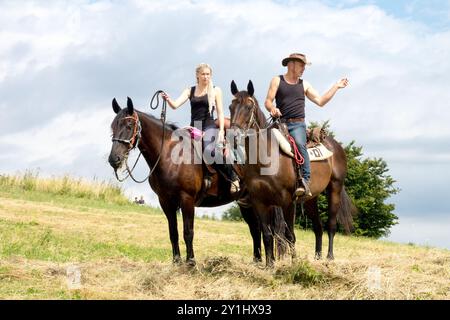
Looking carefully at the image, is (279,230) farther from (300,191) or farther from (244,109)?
(244,109)

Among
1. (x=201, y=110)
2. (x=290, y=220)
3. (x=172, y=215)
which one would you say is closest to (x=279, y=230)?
(x=290, y=220)

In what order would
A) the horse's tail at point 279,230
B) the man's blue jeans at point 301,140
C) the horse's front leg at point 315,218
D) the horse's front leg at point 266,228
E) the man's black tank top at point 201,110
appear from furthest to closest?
the horse's front leg at point 315,218 → the man's black tank top at point 201,110 → the man's blue jeans at point 301,140 → the horse's tail at point 279,230 → the horse's front leg at point 266,228

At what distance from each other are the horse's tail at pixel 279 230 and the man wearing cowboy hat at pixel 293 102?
0.50 m

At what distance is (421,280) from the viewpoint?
31.3 feet

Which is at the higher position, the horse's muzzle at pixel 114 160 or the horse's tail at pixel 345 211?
the horse's muzzle at pixel 114 160

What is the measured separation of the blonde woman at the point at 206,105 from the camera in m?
10.8

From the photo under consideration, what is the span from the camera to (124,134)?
1002 centimetres

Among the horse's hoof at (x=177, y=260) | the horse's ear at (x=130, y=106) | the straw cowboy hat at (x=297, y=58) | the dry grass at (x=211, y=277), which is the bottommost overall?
the dry grass at (x=211, y=277)

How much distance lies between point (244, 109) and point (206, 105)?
1.86m

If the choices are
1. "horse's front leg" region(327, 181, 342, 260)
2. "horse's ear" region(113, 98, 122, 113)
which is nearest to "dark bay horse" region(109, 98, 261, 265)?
"horse's ear" region(113, 98, 122, 113)

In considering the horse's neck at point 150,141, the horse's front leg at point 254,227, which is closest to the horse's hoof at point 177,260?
the horse's front leg at point 254,227

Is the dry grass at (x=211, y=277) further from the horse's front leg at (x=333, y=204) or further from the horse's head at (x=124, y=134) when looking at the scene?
the horse's head at (x=124, y=134)

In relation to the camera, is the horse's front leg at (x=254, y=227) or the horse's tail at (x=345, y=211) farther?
the horse's tail at (x=345, y=211)

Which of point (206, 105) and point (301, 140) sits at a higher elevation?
point (206, 105)
